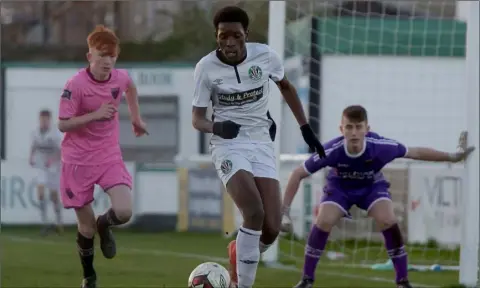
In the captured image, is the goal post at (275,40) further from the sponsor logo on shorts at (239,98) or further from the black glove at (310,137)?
the sponsor logo on shorts at (239,98)

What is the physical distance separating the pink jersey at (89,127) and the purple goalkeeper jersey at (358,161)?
1.68 meters

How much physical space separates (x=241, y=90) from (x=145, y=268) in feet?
13.8


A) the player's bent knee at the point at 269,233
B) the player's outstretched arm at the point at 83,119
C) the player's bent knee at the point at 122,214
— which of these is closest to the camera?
the player's bent knee at the point at 269,233

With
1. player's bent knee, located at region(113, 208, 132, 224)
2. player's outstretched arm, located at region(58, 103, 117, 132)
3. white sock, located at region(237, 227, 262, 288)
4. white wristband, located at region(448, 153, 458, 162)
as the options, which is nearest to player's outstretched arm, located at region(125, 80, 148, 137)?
player's outstretched arm, located at region(58, 103, 117, 132)

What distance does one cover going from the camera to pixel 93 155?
8.56 m

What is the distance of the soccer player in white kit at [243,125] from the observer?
723 cm

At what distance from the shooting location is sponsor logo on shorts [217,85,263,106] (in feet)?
24.3

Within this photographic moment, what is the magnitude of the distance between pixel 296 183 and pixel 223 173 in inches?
69.3

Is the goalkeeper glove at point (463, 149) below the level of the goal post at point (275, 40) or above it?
below

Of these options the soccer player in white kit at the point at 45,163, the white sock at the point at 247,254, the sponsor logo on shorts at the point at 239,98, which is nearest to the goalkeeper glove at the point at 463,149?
the sponsor logo on shorts at the point at 239,98

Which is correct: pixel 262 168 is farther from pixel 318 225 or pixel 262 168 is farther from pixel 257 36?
pixel 257 36

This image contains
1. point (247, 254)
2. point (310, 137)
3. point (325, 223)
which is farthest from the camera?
point (325, 223)

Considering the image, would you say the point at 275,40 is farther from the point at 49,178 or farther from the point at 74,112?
the point at 49,178

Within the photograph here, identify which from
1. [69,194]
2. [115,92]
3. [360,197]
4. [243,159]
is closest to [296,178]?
[360,197]
